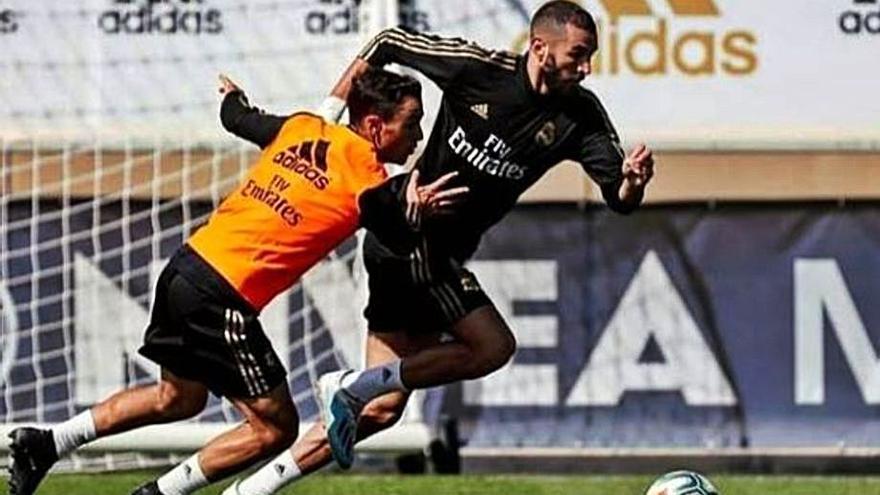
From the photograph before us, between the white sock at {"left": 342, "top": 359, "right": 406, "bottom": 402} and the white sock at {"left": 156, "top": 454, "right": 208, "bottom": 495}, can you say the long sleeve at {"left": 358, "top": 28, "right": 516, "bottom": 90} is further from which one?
the white sock at {"left": 156, "top": 454, "right": 208, "bottom": 495}

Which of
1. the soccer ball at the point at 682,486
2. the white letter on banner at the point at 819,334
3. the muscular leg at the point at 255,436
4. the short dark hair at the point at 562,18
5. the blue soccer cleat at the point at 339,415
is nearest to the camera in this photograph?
the soccer ball at the point at 682,486

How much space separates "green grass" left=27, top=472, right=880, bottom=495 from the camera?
10430mm

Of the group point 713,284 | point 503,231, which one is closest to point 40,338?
point 503,231

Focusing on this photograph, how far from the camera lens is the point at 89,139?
481 inches

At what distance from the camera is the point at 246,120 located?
8.57 m

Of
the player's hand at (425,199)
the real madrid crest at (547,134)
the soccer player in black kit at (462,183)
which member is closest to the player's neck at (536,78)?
the soccer player in black kit at (462,183)

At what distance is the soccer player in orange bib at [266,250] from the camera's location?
322 inches

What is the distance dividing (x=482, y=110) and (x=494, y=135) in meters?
0.10

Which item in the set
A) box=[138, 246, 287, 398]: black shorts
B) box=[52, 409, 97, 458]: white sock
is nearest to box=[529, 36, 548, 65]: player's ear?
box=[138, 246, 287, 398]: black shorts

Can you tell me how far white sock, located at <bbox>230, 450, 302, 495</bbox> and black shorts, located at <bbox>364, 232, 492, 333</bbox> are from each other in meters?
0.75

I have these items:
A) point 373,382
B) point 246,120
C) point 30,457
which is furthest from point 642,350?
point 30,457

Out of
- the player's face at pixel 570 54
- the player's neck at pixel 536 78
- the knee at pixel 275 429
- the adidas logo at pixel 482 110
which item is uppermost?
the player's face at pixel 570 54

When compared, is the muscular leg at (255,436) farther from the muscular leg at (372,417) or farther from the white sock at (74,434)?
the white sock at (74,434)

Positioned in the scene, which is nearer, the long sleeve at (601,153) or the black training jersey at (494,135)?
the long sleeve at (601,153)
